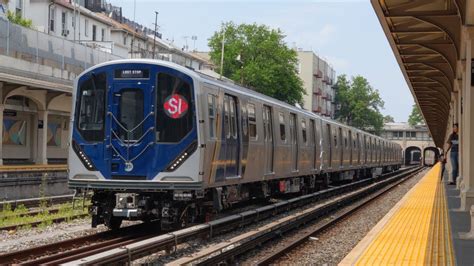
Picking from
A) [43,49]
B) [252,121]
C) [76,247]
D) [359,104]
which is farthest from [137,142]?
[359,104]

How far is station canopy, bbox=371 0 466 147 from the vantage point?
43.5ft

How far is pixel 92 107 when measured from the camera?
11.7 meters

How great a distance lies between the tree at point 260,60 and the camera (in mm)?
67875

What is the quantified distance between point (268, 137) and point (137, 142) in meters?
5.31

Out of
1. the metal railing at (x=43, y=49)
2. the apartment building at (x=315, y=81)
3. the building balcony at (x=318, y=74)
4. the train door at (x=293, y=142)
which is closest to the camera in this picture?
the train door at (x=293, y=142)

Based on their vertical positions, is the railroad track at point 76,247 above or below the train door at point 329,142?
below

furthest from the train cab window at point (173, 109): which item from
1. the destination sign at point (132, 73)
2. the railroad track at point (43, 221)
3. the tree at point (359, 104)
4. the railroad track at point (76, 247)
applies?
the tree at point (359, 104)

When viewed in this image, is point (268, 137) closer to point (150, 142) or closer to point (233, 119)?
point (233, 119)

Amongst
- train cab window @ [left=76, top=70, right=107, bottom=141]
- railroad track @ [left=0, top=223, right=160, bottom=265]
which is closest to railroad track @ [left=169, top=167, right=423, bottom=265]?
railroad track @ [left=0, top=223, right=160, bottom=265]

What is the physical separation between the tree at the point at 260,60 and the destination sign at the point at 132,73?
54.7 m

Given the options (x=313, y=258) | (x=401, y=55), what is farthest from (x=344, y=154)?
(x=313, y=258)

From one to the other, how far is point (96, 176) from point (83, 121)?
107 cm

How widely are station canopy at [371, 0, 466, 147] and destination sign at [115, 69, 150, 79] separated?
167 inches

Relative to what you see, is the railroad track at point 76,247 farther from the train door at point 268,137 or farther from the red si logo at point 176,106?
the train door at point 268,137
